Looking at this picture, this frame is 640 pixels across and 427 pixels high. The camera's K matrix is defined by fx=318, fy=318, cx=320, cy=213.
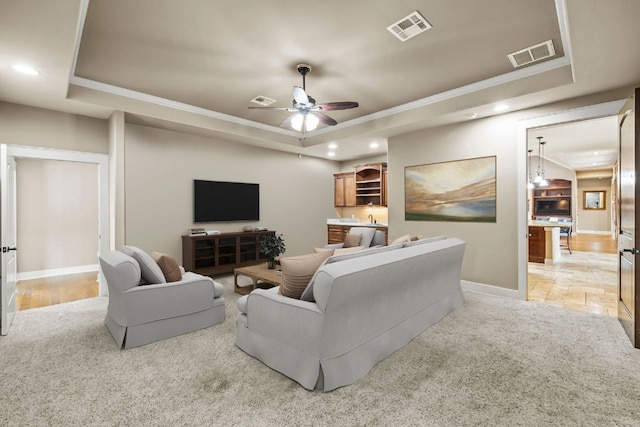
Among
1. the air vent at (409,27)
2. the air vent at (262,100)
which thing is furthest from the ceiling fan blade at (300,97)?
the air vent at (262,100)

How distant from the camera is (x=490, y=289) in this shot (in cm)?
452

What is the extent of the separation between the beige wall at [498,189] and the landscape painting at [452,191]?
0.09 meters

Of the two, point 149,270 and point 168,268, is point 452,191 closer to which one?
point 168,268

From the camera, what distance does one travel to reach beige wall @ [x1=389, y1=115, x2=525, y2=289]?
4332mm

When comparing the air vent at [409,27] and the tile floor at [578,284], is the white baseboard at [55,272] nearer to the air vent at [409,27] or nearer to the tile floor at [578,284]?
the air vent at [409,27]

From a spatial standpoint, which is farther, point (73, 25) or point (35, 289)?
point (35, 289)

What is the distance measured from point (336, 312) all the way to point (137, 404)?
1.36m

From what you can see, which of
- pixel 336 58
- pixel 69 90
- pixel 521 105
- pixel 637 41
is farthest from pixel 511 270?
pixel 69 90

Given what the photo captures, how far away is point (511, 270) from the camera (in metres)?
4.32

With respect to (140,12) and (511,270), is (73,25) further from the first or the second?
(511,270)

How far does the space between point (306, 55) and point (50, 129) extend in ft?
11.8

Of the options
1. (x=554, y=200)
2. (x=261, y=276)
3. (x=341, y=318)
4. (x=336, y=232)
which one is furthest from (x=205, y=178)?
(x=554, y=200)

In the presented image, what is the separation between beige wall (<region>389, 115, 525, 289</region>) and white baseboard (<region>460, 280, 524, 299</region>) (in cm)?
6

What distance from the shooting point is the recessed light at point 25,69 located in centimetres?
297
